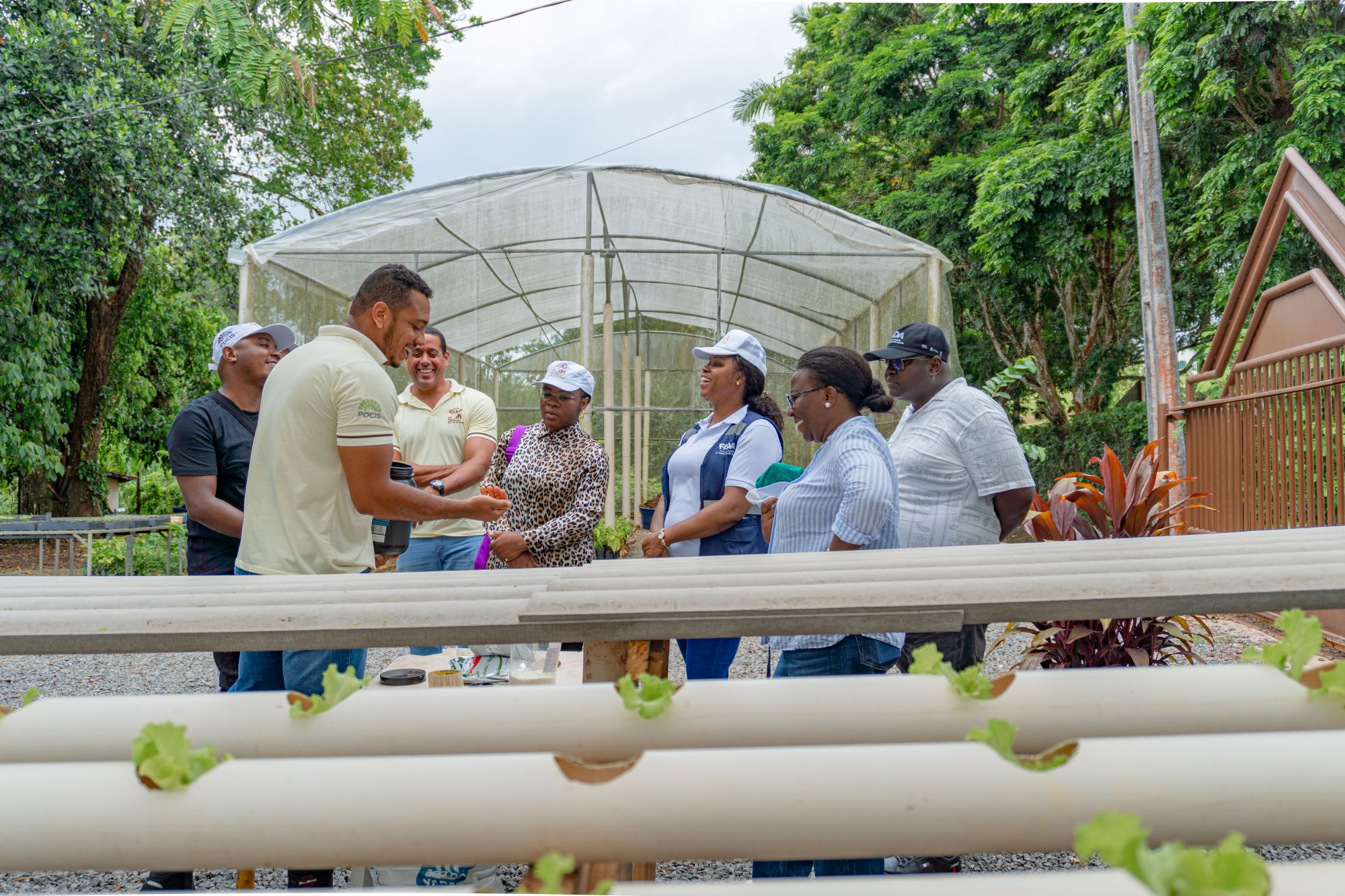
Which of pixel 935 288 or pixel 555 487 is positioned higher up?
pixel 935 288

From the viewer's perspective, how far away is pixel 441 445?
404 centimetres

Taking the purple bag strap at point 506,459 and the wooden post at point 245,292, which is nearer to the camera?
the purple bag strap at point 506,459

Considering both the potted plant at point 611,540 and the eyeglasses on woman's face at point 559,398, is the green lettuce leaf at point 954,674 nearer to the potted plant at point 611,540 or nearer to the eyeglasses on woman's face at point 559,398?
the eyeglasses on woman's face at point 559,398

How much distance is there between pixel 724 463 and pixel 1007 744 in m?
2.68

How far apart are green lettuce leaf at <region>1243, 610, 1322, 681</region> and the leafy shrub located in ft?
47.3

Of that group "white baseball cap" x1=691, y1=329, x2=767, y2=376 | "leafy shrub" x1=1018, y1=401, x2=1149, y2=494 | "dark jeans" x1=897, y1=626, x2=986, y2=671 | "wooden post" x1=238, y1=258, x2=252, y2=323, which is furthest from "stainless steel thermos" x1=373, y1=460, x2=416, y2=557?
"leafy shrub" x1=1018, y1=401, x2=1149, y2=494

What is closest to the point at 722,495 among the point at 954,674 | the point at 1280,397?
the point at 954,674

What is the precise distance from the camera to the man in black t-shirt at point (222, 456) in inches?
120

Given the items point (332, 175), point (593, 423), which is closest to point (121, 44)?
point (332, 175)

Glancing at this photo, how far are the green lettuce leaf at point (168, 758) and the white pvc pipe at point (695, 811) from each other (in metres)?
0.01

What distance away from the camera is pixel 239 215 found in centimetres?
1249

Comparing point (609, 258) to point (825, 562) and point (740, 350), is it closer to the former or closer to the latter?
point (740, 350)

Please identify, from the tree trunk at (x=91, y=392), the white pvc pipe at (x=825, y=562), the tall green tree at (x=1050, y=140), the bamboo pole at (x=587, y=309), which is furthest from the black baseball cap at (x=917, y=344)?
the tree trunk at (x=91, y=392)

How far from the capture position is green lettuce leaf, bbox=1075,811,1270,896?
0.60 m
